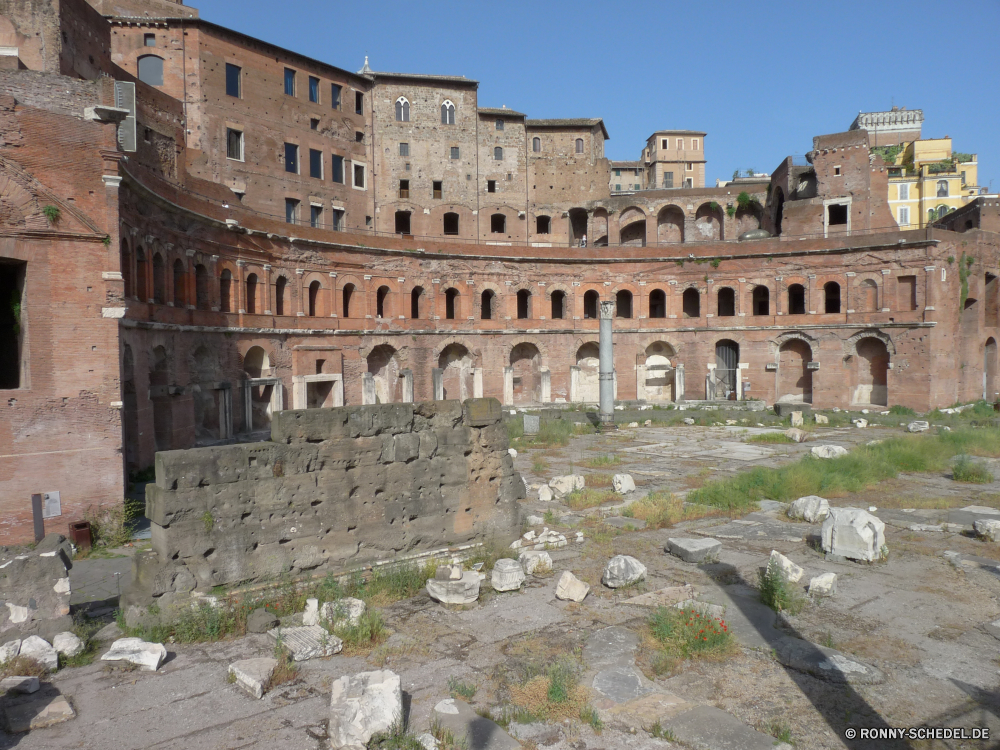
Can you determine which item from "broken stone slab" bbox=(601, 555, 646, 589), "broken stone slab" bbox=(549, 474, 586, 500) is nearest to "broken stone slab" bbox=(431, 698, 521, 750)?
"broken stone slab" bbox=(601, 555, 646, 589)

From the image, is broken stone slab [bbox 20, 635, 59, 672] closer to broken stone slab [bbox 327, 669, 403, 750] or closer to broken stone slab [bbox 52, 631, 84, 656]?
broken stone slab [bbox 52, 631, 84, 656]

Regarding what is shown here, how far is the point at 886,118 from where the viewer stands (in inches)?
2381

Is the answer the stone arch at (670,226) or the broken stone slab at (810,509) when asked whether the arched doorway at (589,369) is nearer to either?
the stone arch at (670,226)

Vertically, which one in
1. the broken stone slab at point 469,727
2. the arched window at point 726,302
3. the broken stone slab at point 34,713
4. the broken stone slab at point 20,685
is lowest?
the broken stone slab at point 469,727

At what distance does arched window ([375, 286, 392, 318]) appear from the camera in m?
31.4

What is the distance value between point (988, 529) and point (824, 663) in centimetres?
588

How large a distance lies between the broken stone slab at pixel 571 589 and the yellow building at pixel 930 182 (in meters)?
49.1

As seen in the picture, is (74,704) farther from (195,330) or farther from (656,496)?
(195,330)

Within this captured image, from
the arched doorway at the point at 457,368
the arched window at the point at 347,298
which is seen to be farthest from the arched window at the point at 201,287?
the arched doorway at the point at 457,368

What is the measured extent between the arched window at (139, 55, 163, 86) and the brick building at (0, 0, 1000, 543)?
0.39 ft

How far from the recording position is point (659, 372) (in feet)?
116

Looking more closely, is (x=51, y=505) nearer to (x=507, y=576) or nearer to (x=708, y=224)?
(x=507, y=576)

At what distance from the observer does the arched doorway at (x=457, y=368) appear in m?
33.3

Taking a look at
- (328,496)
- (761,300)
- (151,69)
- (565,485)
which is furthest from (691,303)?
(328,496)
